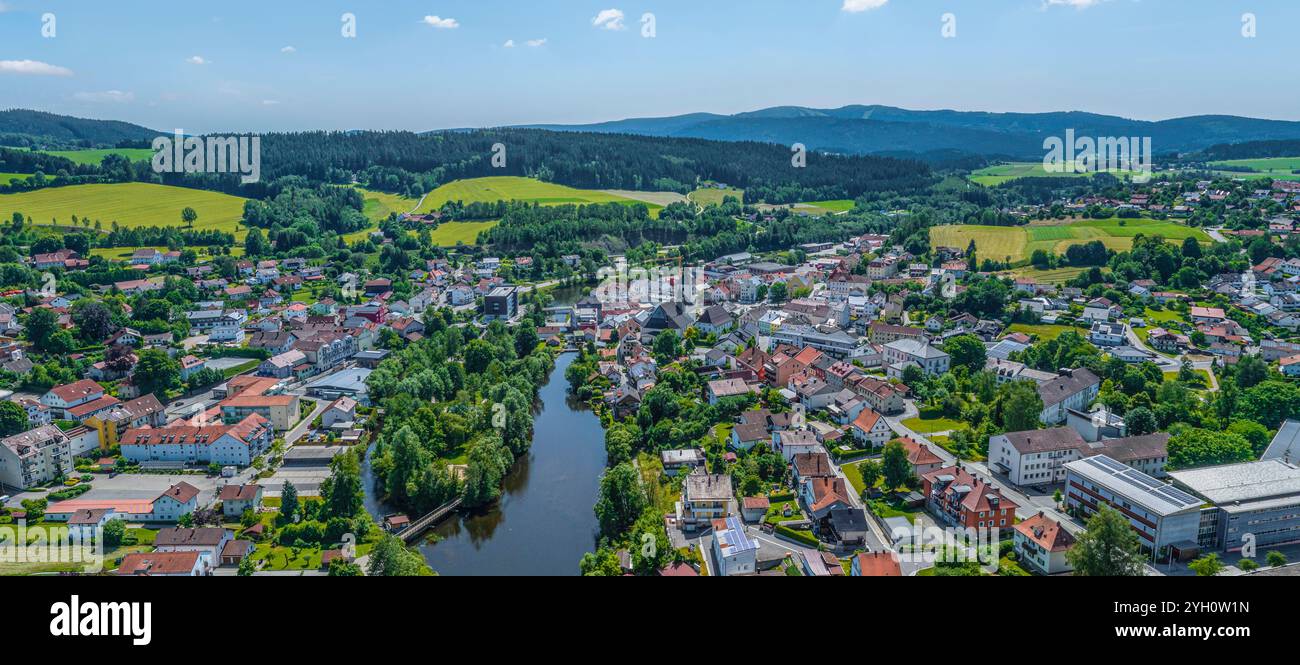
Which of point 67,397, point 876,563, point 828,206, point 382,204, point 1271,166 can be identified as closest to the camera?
point 876,563

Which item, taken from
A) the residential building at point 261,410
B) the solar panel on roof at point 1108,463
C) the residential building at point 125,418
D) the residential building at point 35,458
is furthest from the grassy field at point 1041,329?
the residential building at point 35,458

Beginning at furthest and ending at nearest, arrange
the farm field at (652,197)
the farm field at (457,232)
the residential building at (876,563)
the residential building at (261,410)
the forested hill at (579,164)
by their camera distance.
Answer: the forested hill at (579,164) → the farm field at (652,197) → the farm field at (457,232) → the residential building at (261,410) → the residential building at (876,563)

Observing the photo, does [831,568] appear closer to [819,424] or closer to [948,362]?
[819,424]

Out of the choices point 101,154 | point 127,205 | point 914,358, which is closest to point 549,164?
point 127,205

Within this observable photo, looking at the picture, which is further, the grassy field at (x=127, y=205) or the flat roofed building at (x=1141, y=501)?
the grassy field at (x=127, y=205)

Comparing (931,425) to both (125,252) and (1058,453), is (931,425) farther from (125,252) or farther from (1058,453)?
(125,252)

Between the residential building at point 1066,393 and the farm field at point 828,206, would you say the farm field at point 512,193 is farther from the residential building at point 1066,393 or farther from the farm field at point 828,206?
the residential building at point 1066,393

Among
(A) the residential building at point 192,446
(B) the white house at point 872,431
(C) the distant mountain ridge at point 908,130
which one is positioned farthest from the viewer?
(C) the distant mountain ridge at point 908,130
